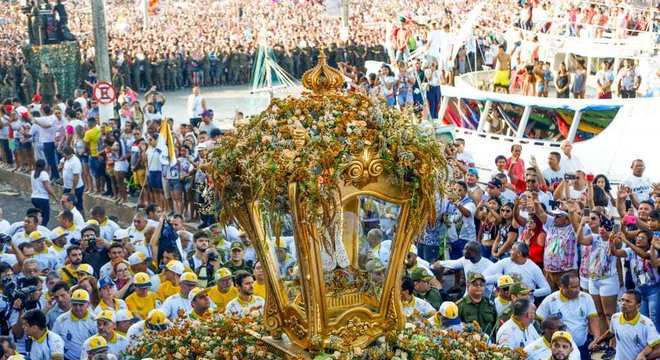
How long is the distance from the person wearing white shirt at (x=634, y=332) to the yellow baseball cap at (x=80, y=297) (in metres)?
4.81

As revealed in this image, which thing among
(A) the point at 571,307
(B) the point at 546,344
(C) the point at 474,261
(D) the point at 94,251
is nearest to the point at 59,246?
(D) the point at 94,251

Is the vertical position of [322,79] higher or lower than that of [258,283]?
higher

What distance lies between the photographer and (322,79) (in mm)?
7285

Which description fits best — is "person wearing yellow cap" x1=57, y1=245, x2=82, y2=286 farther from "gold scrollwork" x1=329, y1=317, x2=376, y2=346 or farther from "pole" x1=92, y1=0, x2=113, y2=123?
"pole" x1=92, y1=0, x2=113, y2=123

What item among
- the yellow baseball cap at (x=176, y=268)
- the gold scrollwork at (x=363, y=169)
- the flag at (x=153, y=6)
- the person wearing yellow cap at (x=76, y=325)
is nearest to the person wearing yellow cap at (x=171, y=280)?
the yellow baseball cap at (x=176, y=268)

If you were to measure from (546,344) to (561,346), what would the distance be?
472 mm

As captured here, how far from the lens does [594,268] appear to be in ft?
44.1

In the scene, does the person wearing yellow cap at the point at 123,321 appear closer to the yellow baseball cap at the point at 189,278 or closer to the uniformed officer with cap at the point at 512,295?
the yellow baseball cap at the point at 189,278

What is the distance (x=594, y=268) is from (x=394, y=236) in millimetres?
6618

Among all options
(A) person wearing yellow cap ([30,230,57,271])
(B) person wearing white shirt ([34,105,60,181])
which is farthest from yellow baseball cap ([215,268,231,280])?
(B) person wearing white shirt ([34,105,60,181])

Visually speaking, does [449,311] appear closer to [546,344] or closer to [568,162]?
[546,344]

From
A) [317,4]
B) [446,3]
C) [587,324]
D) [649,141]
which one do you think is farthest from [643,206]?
[317,4]

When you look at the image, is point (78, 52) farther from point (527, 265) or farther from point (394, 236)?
point (394, 236)

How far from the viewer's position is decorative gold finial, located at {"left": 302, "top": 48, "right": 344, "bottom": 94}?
7281 mm
